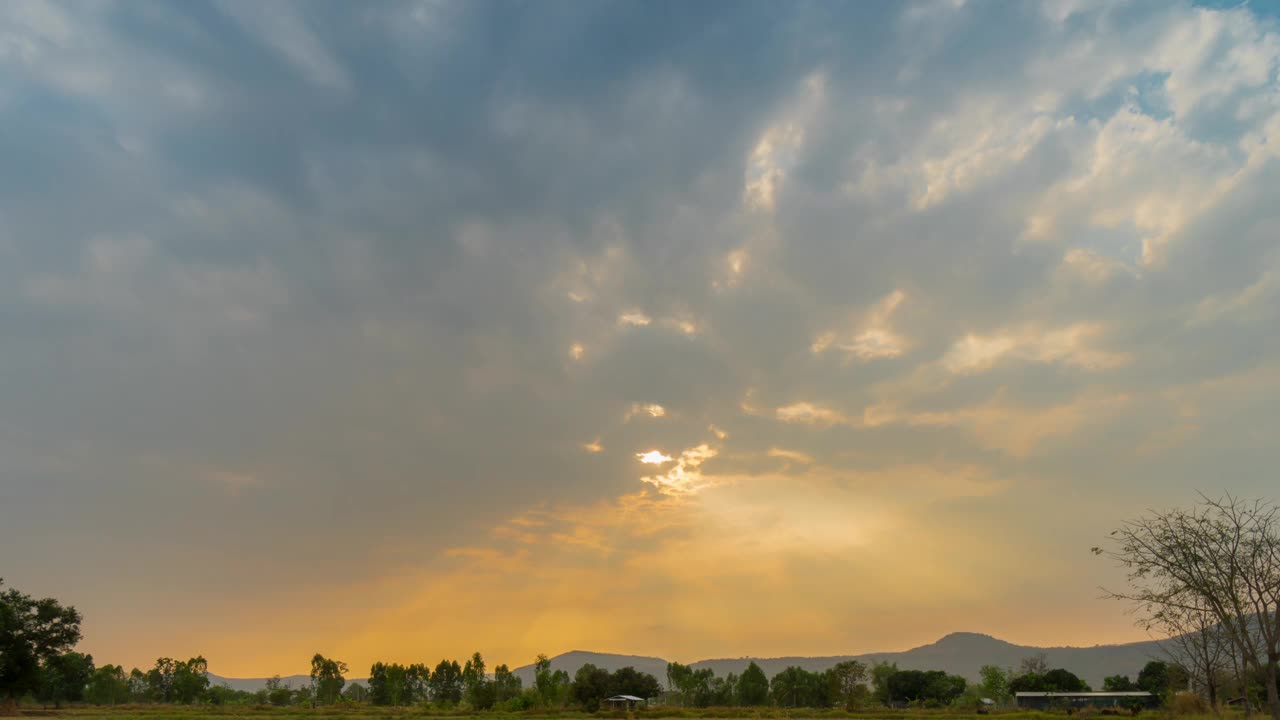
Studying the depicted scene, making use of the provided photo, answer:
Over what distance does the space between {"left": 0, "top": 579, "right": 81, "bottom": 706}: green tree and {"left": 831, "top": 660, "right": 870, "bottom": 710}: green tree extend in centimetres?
11100

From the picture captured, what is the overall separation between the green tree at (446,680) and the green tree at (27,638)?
89648mm

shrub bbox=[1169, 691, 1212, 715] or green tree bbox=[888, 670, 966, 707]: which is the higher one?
shrub bbox=[1169, 691, 1212, 715]

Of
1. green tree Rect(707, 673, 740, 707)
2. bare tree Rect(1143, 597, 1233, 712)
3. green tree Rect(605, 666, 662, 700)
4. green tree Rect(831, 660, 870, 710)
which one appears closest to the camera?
bare tree Rect(1143, 597, 1233, 712)

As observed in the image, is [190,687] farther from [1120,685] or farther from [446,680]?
[1120,685]

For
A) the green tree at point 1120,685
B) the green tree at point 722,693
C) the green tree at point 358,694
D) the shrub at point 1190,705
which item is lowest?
the green tree at point 358,694

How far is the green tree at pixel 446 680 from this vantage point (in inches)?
6225

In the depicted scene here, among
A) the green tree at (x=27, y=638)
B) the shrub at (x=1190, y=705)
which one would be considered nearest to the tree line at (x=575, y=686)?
the green tree at (x=27, y=638)

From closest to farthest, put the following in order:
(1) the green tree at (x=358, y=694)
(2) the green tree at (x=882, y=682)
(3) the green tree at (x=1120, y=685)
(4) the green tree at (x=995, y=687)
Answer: (3) the green tree at (x=1120, y=685) < (2) the green tree at (x=882, y=682) < (4) the green tree at (x=995, y=687) < (1) the green tree at (x=358, y=694)

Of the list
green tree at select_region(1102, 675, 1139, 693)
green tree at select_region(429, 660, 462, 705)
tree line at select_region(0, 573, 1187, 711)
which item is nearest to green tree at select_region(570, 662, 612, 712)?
tree line at select_region(0, 573, 1187, 711)

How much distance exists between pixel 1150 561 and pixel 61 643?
97.4 meters

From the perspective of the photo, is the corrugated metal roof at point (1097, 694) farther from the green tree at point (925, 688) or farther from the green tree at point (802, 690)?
the green tree at point (802, 690)

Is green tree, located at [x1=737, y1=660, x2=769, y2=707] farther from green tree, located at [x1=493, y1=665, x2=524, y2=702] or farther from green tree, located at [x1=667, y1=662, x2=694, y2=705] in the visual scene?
green tree, located at [x1=493, y1=665, x2=524, y2=702]

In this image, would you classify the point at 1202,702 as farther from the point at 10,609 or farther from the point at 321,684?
the point at 321,684

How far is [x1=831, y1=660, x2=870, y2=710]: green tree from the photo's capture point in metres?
129
